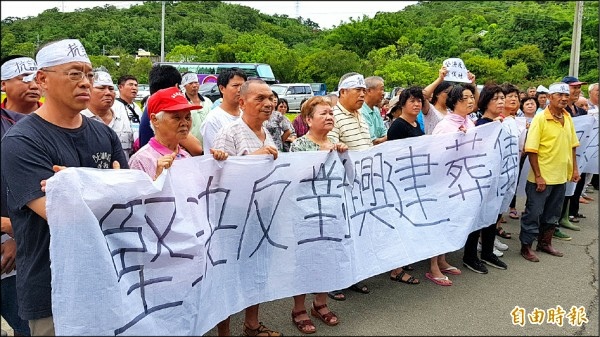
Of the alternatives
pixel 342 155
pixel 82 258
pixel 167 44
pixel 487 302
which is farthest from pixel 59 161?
pixel 167 44

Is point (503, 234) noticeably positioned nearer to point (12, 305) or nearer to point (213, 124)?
point (213, 124)

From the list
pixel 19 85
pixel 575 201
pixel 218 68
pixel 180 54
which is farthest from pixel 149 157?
pixel 180 54

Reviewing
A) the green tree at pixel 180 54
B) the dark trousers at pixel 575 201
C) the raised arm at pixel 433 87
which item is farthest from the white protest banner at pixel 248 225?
the green tree at pixel 180 54

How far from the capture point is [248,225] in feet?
9.96

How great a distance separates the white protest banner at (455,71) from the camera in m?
5.24

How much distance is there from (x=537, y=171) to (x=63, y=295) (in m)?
4.52

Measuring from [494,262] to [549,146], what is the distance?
1357 millimetres

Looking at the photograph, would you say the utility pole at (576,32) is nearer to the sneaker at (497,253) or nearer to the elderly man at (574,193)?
the elderly man at (574,193)

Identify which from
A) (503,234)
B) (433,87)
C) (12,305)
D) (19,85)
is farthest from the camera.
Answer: (503,234)

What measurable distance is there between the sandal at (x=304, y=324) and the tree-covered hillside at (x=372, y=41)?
66.5ft

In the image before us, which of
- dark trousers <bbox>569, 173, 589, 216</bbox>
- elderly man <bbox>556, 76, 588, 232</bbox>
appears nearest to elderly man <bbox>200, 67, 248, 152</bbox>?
elderly man <bbox>556, 76, 588, 232</bbox>

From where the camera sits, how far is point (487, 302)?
151 inches

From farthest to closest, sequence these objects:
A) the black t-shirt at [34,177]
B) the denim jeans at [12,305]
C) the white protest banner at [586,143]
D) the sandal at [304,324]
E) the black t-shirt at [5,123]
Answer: the white protest banner at [586,143], the sandal at [304,324], the denim jeans at [12,305], the black t-shirt at [5,123], the black t-shirt at [34,177]

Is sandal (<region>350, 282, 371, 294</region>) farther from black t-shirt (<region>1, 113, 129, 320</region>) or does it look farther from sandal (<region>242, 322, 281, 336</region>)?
black t-shirt (<region>1, 113, 129, 320</region>)
